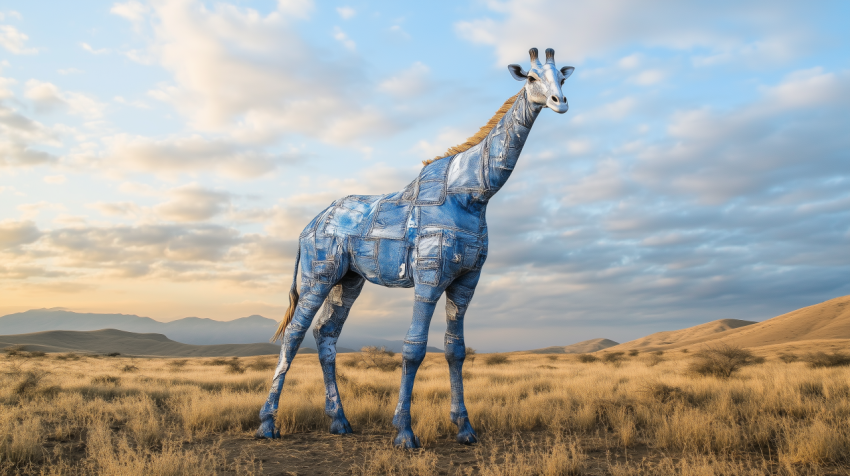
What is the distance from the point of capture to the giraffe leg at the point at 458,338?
285 inches

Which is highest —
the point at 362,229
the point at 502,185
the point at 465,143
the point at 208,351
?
the point at 465,143

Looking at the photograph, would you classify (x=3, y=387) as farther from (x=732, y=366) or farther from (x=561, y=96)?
(x=732, y=366)

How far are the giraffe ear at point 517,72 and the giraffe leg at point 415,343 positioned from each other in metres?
3.11

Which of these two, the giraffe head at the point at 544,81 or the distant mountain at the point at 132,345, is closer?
the giraffe head at the point at 544,81

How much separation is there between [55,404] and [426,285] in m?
8.73

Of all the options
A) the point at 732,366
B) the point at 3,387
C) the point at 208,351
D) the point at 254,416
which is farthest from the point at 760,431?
the point at 208,351

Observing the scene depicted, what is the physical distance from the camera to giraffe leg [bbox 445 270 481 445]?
724 centimetres

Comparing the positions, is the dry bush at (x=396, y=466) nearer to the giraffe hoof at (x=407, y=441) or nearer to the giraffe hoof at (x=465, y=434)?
the giraffe hoof at (x=407, y=441)

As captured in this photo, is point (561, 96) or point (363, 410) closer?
point (561, 96)

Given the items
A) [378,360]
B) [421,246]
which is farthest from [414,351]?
[378,360]

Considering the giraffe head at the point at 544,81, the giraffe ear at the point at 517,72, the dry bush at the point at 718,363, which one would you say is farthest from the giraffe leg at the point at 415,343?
the dry bush at the point at 718,363

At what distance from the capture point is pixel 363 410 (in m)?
9.11

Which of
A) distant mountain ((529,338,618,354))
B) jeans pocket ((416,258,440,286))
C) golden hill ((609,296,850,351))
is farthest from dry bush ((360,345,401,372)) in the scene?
distant mountain ((529,338,618,354))

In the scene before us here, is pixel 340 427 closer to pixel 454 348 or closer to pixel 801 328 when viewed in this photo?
pixel 454 348
